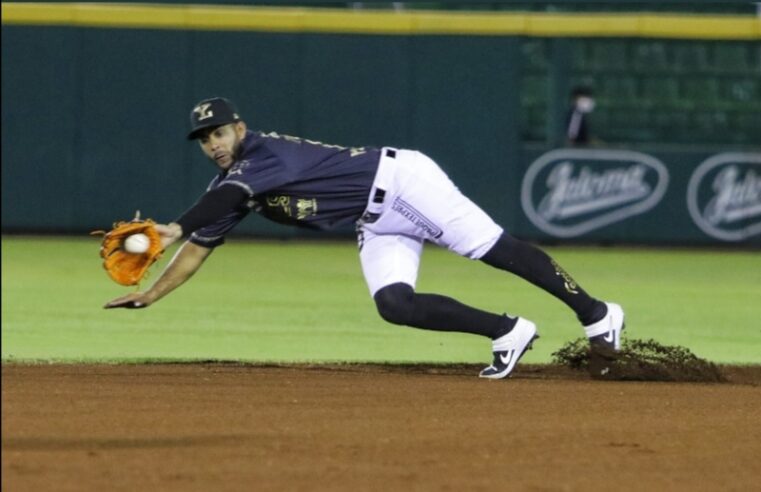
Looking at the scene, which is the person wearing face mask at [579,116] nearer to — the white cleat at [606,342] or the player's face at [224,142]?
the white cleat at [606,342]

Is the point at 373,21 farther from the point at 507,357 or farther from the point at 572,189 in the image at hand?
the point at 507,357

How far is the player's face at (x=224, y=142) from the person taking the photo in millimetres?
7242

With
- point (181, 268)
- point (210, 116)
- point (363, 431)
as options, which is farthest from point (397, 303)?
point (363, 431)

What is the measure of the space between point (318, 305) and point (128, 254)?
4727mm

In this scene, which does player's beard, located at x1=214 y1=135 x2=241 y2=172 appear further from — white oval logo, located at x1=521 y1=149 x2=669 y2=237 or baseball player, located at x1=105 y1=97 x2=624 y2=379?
white oval logo, located at x1=521 y1=149 x2=669 y2=237

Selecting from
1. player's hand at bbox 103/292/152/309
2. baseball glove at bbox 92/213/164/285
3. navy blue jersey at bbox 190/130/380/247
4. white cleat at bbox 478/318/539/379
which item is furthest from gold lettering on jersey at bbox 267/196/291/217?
white cleat at bbox 478/318/539/379

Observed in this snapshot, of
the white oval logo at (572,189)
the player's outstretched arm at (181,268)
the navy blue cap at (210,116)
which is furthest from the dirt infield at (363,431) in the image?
the white oval logo at (572,189)

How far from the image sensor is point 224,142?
23.8 feet

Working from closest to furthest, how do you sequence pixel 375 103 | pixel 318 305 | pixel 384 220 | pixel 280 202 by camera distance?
pixel 280 202 → pixel 384 220 → pixel 318 305 → pixel 375 103

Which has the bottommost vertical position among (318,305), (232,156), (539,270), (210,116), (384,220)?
(318,305)

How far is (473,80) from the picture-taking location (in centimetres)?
1738

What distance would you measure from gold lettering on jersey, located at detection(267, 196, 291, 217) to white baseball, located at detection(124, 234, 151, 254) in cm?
59

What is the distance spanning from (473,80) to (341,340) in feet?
26.2

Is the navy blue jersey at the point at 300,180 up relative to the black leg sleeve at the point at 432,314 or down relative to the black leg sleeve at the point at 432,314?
up
